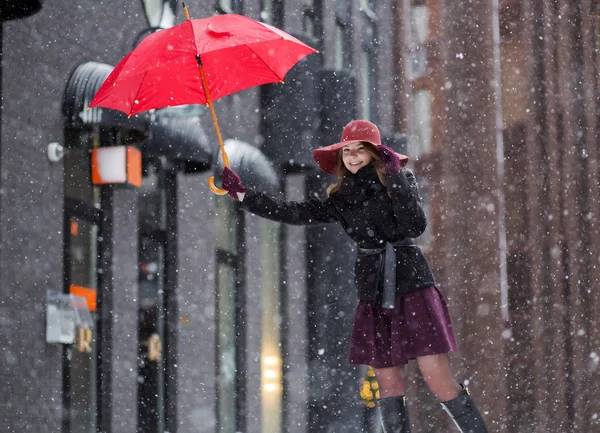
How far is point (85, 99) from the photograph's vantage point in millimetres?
9227

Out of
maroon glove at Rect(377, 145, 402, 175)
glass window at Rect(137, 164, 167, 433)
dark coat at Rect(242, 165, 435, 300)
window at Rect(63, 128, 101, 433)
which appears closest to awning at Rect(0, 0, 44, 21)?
window at Rect(63, 128, 101, 433)

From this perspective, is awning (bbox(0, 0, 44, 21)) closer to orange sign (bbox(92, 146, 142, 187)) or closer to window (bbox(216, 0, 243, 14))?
orange sign (bbox(92, 146, 142, 187))

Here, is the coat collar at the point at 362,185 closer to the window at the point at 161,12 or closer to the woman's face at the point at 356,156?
the woman's face at the point at 356,156

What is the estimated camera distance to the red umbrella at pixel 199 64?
563 cm

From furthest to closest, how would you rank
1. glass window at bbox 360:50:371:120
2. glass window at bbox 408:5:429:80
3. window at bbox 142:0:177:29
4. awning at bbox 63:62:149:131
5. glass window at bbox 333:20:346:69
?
1. glass window at bbox 408:5:429:80
2. glass window at bbox 360:50:371:120
3. glass window at bbox 333:20:346:69
4. window at bbox 142:0:177:29
5. awning at bbox 63:62:149:131

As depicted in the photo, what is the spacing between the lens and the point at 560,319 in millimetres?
35000

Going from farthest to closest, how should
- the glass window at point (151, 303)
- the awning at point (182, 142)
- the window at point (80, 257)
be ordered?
the glass window at point (151, 303) < the awning at point (182, 142) < the window at point (80, 257)

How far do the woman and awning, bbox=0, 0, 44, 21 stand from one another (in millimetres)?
3308

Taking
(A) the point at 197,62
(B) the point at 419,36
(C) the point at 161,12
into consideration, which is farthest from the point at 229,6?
(B) the point at 419,36

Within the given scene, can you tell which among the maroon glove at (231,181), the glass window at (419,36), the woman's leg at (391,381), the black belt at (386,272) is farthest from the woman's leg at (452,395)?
the glass window at (419,36)

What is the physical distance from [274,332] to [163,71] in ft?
30.8

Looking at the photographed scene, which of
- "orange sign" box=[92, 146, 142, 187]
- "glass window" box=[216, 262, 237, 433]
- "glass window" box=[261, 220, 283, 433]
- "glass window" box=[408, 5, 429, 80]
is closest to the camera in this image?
"orange sign" box=[92, 146, 142, 187]

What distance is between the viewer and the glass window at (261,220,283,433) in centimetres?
1456

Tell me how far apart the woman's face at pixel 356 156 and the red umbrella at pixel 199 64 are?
2.02 feet
